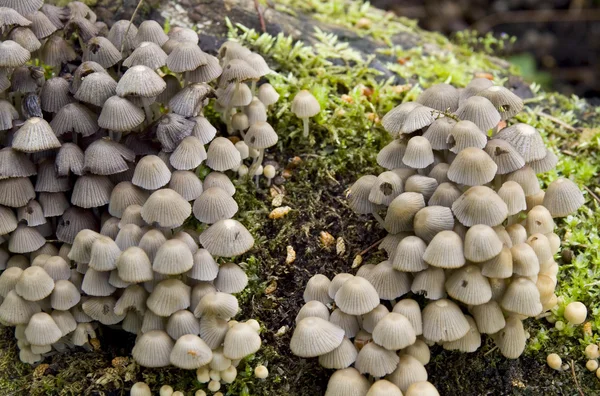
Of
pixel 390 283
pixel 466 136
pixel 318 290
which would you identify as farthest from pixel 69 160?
pixel 466 136

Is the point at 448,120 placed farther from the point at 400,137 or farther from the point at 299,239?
the point at 299,239

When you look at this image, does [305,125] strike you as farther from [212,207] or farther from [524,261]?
[524,261]

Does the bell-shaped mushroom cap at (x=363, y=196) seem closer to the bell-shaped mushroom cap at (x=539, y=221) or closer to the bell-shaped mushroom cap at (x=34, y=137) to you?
the bell-shaped mushroom cap at (x=539, y=221)

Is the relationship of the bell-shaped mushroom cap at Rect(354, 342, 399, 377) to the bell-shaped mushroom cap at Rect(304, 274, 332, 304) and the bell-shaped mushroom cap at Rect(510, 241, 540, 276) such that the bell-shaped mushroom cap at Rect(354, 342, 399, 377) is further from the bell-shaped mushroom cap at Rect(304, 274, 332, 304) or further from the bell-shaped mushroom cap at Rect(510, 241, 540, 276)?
the bell-shaped mushroom cap at Rect(510, 241, 540, 276)

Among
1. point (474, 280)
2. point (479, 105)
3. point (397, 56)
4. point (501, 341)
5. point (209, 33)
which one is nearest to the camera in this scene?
point (474, 280)

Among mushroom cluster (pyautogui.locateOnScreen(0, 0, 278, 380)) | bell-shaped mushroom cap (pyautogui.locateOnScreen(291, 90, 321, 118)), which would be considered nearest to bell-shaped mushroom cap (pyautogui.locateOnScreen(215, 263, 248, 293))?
mushroom cluster (pyautogui.locateOnScreen(0, 0, 278, 380))

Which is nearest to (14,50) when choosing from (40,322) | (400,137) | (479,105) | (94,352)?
(40,322)

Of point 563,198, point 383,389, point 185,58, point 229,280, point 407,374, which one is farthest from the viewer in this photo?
point 185,58

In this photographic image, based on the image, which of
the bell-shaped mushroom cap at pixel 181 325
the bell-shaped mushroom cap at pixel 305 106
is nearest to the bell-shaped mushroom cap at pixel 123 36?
the bell-shaped mushroom cap at pixel 305 106
